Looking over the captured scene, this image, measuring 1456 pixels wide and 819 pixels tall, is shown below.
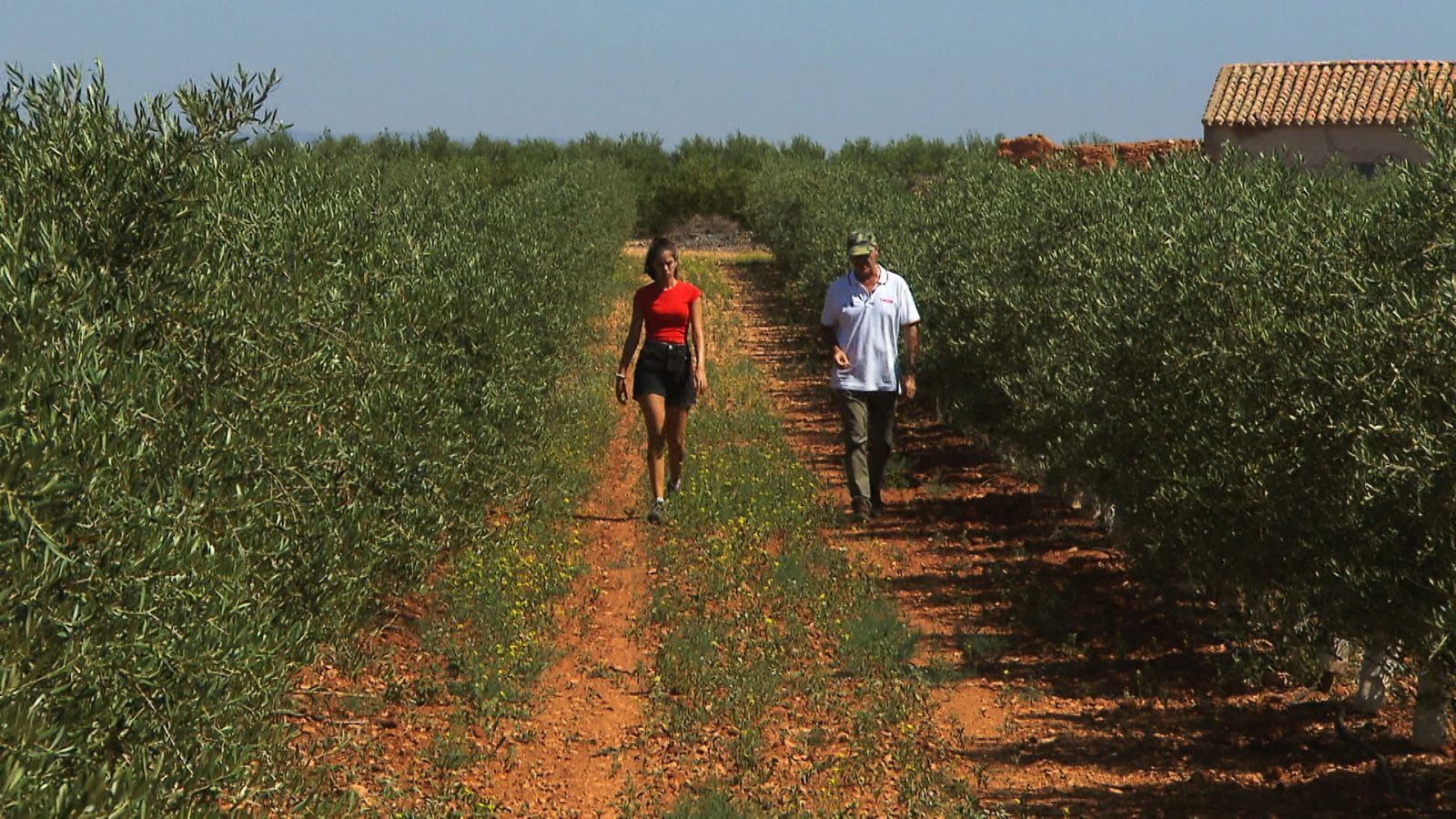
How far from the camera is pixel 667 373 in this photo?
12.8 m

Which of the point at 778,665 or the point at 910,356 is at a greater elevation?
the point at 910,356

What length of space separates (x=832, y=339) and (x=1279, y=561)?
5565 millimetres

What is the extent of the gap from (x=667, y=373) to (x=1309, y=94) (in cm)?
3148

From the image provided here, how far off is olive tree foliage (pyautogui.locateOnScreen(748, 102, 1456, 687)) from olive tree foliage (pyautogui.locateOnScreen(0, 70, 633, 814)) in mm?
4318

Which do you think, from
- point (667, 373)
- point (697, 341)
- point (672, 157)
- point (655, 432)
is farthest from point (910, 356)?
point (672, 157)

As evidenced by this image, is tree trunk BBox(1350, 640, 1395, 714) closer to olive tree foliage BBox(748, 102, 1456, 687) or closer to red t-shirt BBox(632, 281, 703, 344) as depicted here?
olive tree foliage BBox(748, 102, 1456, 687)

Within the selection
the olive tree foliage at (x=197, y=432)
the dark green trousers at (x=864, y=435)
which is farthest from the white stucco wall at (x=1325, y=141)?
the olive tree foliage at (x=197, y=432)

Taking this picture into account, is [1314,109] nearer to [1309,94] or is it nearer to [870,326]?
[1309,94]

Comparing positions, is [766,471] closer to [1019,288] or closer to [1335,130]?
[1019,288]

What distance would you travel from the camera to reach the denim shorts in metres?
Answer: 12.8

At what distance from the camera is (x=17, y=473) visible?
13.6ft

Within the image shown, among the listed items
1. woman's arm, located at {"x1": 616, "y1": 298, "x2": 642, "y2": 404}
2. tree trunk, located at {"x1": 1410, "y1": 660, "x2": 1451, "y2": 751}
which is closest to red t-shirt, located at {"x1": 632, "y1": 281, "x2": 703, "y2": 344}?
woman's arm, located at {"x1": 616, "y1": 298, "x2": 642, "y2": 404}

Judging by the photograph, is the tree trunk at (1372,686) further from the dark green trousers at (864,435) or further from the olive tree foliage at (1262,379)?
the dark green trousers at (864,435)

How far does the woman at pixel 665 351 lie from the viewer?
1272 cm
